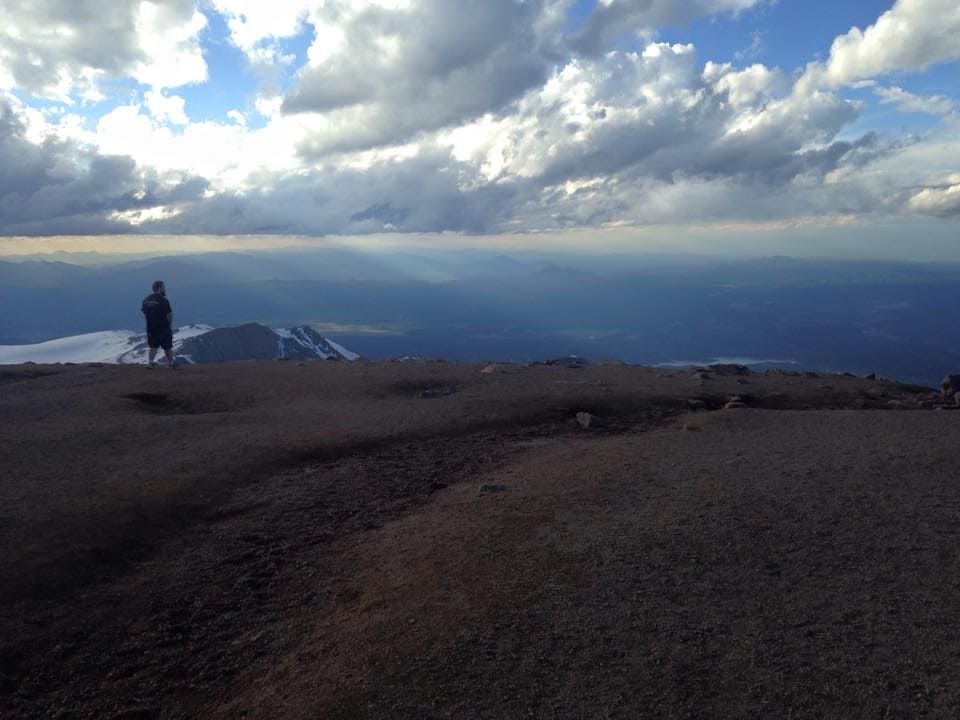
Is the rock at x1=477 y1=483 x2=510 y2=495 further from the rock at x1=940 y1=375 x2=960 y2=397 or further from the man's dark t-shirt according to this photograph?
the rock at x1=940 y1=375 x2=960 y2=397

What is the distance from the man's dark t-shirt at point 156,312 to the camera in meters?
21.4

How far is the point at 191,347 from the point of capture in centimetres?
12544

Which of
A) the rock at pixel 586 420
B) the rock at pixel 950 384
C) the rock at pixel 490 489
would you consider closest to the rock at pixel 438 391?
the rock at pixel 586 420

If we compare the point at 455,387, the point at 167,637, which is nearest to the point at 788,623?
Answer: the point at 167,637

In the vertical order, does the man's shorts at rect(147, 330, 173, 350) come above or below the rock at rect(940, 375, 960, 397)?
above

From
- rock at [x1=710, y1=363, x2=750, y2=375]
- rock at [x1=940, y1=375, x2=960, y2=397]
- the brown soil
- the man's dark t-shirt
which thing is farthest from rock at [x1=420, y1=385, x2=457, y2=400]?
rock at [x1=940, y1=375, x2=960, y2=397]

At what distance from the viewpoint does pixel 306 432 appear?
45.5ft

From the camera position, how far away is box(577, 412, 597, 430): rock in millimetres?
15091

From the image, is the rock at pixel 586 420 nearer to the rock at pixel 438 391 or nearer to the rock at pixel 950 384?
the rock at pixel 438 391

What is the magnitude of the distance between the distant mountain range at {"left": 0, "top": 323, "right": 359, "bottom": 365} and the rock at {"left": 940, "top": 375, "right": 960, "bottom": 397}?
300 feet

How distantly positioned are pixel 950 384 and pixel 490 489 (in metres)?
15.9

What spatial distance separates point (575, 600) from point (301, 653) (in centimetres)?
273

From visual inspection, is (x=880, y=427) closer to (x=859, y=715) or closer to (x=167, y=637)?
(x=859, y=715)

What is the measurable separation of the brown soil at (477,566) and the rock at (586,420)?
1.05 feet
